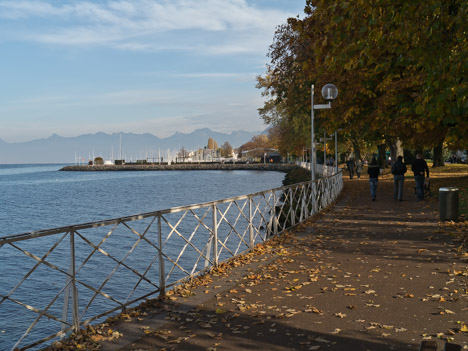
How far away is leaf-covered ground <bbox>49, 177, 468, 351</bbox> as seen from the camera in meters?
5.78

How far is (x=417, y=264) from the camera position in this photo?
991 centimetres

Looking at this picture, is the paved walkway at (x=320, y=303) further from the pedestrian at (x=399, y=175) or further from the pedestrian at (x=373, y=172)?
the pedestrian at (x=373, y=172)

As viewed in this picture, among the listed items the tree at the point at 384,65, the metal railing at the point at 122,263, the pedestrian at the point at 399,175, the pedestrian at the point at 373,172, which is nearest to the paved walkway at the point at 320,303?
the metal railing at the point at 122,263

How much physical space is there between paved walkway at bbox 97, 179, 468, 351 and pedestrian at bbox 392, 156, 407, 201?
10.1m

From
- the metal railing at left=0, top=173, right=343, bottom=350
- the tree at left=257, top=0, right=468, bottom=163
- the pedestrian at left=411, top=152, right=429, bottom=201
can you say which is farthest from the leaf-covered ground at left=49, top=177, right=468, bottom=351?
the pedestrian at left=411, top=152, right=429, bottom=201

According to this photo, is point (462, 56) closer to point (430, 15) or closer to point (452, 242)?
point (430, 15)

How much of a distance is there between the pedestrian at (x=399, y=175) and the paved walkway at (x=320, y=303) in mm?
10100

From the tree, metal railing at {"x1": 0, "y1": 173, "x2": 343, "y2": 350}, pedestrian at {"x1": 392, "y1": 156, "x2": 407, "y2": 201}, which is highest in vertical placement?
the tree

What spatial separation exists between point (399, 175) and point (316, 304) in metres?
17.0

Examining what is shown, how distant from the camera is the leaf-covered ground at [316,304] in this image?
578cm

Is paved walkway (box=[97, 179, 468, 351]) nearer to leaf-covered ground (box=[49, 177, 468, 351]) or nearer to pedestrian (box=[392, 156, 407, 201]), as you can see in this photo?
leaf-covered ground (box=[49, 177, 468, 351])

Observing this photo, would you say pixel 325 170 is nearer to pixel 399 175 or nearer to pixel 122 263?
pixel 399 175

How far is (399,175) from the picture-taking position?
75.5 ft

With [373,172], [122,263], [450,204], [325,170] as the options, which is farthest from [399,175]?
[325,170]
